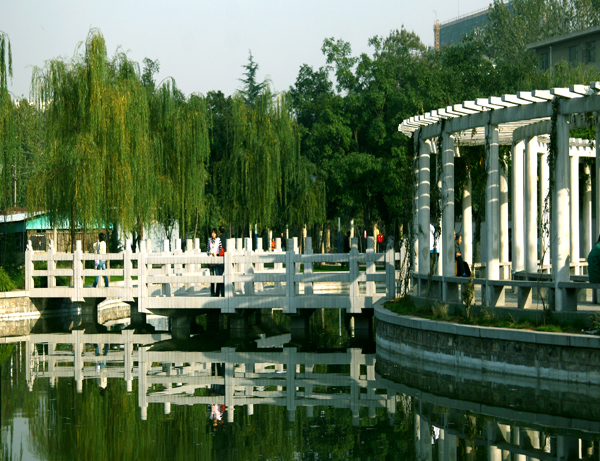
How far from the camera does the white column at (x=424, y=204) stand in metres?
16.5

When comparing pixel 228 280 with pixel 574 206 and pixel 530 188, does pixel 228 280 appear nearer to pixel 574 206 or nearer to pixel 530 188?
pixel 530 188

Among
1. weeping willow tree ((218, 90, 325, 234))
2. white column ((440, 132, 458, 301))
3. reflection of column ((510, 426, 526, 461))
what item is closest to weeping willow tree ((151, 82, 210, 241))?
weeping willow tree ((218, 90, 325, 234))

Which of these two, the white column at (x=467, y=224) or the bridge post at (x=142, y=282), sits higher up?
the white column at (x=467, y=224)

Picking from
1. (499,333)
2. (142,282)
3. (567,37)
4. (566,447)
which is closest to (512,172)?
(499,333)

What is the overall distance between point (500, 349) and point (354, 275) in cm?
660

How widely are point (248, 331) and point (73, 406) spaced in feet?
31.1

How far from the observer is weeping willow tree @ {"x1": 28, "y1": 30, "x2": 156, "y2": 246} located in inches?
919

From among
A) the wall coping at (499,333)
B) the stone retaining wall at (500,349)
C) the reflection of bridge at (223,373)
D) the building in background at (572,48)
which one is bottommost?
the reflection of bridge at (223,373)

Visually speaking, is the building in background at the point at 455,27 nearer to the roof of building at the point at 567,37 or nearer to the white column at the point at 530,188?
the roof of building at the point at 567,37

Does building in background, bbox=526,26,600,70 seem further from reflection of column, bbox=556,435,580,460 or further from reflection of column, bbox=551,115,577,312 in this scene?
reflection of column, bbox=556,435,580,460

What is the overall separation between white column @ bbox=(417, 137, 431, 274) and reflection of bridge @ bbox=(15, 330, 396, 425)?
2.43m

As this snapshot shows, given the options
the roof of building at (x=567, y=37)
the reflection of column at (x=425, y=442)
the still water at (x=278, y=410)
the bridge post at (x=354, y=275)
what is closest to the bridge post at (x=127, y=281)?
the still water at (x=278, y=410)

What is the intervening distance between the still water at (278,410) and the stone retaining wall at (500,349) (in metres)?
0.23

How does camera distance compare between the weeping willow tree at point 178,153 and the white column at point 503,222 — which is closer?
the white column at point 503,222
